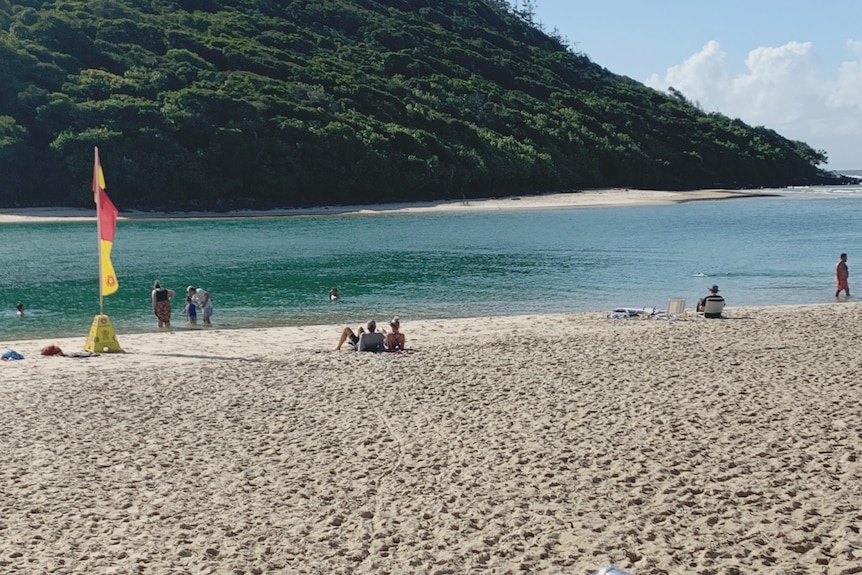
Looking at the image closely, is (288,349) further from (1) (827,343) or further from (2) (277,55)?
(2) (277,55)

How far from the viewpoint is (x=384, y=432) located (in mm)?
10984

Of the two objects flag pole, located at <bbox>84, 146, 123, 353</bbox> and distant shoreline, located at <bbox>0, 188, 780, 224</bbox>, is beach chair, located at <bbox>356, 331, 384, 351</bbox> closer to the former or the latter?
flag pole, located at <bbox>84, 146, 123, 353</bbox>

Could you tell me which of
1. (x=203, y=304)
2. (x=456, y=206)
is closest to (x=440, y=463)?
(x=203, y=304)

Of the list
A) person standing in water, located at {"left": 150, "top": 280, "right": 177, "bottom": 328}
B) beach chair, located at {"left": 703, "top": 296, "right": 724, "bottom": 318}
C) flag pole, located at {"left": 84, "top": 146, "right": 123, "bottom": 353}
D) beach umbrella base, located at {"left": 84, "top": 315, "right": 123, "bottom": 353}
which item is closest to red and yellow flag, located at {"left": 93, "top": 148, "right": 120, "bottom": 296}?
flag pole, located at {"left": 84, "top": 146, "right": 123, "bottom": 353}

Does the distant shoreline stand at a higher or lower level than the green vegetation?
lower

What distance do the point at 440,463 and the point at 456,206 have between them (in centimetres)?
8228

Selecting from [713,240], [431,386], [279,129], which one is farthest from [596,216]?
[431,386]

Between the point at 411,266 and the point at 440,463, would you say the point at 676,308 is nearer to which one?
the point at 440,463

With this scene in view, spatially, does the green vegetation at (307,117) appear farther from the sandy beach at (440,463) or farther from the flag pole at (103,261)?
the sandy beach at (440,463)

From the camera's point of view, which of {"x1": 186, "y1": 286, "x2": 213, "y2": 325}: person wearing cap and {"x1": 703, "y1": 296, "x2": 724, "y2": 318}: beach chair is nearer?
{"x1": 703, "y1": 296, "x2": 724, "y2": 318}: beach chair

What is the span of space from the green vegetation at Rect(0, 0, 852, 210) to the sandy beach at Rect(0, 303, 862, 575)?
2804 inches

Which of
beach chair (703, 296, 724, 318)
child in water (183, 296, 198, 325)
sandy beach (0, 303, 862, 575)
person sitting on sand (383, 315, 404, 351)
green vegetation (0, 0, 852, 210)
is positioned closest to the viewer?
sandy beach (0, 303, 862, 575)

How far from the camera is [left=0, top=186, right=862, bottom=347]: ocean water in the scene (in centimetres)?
2741

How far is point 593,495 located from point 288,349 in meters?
11.0
